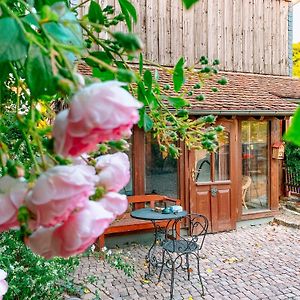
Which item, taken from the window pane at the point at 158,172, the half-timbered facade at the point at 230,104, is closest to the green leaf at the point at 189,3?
the half-timbered facade at the point at 230,104

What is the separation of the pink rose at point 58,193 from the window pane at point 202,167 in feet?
22.5

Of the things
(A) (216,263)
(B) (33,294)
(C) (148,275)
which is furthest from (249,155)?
(B) (33,294)

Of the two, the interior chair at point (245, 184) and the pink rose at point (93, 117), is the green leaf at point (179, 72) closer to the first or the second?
the pink rose at point (93, 117)

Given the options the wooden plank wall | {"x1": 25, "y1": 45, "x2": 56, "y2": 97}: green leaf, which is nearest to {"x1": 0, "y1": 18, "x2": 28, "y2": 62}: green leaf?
{"x1": 25, "y1": 45, "x2": 56, "y2": 97}: green leaf

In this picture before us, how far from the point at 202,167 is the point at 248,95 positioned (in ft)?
6.05

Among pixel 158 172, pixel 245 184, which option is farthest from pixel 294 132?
pixel 245 184

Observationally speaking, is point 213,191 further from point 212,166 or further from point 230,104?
point 230,104

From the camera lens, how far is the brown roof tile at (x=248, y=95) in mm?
6926

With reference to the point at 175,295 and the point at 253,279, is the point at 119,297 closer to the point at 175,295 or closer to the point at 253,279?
the point at 175,295

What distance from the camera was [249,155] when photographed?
7973 mm

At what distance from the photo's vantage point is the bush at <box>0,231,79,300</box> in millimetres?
2947

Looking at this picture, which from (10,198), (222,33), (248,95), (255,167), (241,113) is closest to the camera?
(10,198)

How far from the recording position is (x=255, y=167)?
8078mm

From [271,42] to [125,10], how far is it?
30.5 ft
